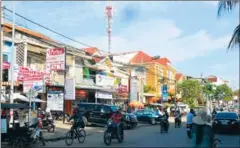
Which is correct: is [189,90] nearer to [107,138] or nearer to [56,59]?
[56,59]

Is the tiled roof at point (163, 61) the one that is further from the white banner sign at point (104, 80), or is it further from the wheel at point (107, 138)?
the wheel at point (107, 138)

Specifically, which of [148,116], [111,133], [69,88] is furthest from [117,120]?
[148,116]

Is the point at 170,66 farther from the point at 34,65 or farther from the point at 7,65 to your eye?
the point at 7,65

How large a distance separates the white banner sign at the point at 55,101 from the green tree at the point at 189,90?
4689 cm

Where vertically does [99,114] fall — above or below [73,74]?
below

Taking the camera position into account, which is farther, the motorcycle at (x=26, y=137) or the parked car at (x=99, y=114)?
the parked car at (x=99, y=114)

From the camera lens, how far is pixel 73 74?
38.7 meters

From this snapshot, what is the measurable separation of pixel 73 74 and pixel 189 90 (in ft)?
124

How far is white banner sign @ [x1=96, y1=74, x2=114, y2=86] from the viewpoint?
41.5 meters

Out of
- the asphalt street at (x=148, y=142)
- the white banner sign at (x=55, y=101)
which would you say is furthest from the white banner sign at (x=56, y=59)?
the asphalt street at (x=148, y=142)

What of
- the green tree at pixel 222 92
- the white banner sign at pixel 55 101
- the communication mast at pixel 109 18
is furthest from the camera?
the green tree at pixel 222 92

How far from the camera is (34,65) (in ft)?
107

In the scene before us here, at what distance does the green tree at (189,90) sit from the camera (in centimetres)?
7094

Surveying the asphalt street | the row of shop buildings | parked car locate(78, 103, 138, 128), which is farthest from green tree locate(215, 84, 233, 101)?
the asphalt street
